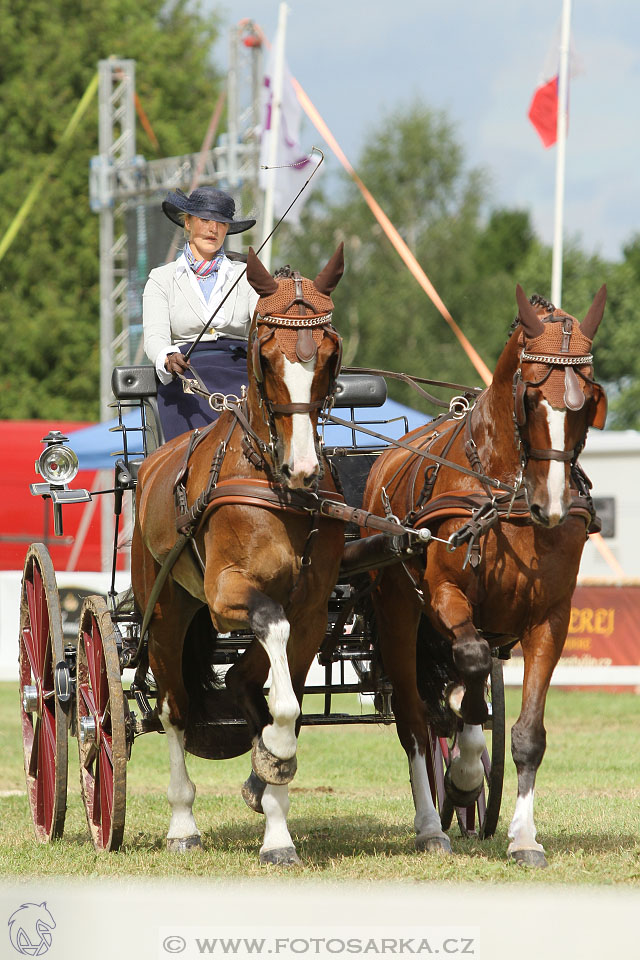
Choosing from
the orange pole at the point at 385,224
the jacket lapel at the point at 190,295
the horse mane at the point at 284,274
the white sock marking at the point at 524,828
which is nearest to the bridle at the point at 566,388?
the horse mane at the point at 284,274

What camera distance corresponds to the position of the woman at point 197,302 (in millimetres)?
6285

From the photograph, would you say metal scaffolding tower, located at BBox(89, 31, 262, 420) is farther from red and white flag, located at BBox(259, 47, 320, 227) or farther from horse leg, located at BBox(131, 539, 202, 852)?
horse leg, located at BBox(131, 539, 202, 852)

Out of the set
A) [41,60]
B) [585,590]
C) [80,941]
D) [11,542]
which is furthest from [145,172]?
[80,941]

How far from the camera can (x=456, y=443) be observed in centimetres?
570

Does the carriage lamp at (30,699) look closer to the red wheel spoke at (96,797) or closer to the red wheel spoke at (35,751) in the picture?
the red wheel spoke at (35,751)

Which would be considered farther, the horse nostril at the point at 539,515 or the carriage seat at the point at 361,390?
the carriage seat at the point at 361,390

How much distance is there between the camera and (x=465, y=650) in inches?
202

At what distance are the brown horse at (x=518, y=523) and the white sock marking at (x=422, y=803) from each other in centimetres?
7

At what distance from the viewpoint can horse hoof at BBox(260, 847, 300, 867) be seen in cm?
520

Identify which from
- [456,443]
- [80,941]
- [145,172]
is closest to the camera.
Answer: [80,941]

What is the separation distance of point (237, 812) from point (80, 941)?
4304 mm

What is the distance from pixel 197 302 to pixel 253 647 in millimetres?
1826

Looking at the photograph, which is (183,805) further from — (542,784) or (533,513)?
(542,784)

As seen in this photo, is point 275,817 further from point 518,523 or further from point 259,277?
point 259,277
